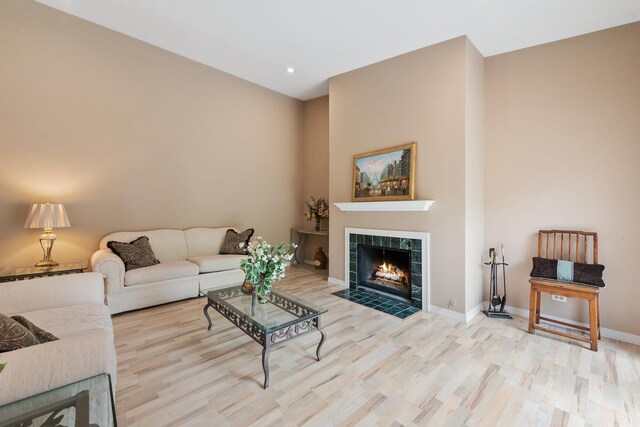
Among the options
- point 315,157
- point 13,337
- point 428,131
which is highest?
point 315,157

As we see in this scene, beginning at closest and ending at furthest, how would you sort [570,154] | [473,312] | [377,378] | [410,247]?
[377,378], [570,154], [473,312], [410,247]

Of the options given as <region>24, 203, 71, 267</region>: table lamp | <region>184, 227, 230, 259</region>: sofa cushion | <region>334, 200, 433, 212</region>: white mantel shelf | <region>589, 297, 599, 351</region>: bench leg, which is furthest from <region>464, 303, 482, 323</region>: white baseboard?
<region>24, 203, 71, 267</region>: table lamp

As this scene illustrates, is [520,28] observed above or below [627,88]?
above

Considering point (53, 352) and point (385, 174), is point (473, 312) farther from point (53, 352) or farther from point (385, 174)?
point (53, 352)

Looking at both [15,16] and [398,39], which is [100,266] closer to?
[15,16]

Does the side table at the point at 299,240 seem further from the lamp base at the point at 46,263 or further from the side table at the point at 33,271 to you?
the lamp base at the point at 46,263

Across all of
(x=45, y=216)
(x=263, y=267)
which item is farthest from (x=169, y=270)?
(x=263, y=267)

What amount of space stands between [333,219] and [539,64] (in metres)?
A: 3.30

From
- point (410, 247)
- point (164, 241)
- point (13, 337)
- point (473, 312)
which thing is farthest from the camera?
point (164, 241)

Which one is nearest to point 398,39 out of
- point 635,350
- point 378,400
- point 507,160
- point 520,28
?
point 520,28

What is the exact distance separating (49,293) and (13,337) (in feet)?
4.01

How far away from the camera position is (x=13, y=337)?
127 centimetres

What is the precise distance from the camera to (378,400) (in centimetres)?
187

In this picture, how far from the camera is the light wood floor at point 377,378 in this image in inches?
68.5
